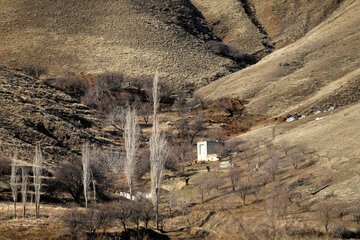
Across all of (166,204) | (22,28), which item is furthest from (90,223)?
(22,28)

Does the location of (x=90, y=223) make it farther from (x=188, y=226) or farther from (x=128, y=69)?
(x=128, y=69)

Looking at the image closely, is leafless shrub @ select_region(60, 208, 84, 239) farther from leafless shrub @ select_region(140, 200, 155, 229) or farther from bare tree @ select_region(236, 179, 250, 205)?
bare tree @ select_region(236, 179, 250, 205)

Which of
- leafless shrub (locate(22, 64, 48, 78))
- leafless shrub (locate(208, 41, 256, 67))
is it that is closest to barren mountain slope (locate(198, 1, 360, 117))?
leafless shrub (locate(208, 41, 256, 67))

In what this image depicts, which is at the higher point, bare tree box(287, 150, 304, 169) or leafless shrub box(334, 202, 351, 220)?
bare tree box(287, 150, 304, 169)

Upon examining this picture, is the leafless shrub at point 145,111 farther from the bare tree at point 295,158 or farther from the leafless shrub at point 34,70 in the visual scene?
the bare tree at point 295,158

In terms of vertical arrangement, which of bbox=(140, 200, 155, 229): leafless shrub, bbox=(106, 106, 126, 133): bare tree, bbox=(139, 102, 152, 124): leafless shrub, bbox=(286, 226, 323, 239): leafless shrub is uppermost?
bbox=(139, 102, 152, 124): leafless shrub

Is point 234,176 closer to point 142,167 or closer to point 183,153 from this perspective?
point 142,167

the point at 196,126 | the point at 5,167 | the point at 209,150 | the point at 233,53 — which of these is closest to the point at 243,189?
the point at 209,150
